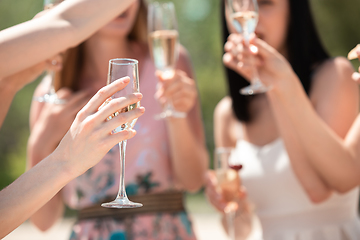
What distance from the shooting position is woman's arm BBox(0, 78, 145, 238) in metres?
1.14

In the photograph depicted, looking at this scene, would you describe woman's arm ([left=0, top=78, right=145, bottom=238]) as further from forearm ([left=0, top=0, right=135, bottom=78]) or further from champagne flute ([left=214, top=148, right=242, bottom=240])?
champagne flute ([left=214, top=148, right=242, bottom=240])

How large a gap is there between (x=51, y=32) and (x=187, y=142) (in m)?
1.40

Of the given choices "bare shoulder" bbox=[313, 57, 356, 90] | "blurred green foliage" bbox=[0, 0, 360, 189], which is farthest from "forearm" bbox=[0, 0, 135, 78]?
"blurred green foliage" bbox=[0, 0, 360, 189]

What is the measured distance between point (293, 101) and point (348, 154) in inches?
16.7

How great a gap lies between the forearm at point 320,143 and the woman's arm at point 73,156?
3.80 feet

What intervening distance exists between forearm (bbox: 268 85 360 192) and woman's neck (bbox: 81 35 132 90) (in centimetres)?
119

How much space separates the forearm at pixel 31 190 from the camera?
46.2 inches

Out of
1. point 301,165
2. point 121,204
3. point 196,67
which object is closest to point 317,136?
point 301,165

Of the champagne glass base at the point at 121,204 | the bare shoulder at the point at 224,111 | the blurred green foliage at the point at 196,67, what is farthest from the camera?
the blurred green foliage at the point at 196,67

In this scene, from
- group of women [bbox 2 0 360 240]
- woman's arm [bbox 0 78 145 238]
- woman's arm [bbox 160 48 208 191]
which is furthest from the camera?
woman's arm [bbox 160 48 208 191]

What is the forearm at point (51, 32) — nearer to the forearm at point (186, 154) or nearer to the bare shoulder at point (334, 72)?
the forearm at point (186, 154)

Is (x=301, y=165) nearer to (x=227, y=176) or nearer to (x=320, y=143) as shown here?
(x=320, y=143)

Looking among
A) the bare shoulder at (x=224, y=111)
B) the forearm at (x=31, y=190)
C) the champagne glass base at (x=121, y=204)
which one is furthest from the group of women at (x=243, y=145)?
the forearm at (x=31, y=190)

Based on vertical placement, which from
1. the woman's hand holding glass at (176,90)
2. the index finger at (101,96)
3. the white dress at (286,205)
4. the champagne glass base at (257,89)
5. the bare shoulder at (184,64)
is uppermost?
the bare shoulder at (184,64)
